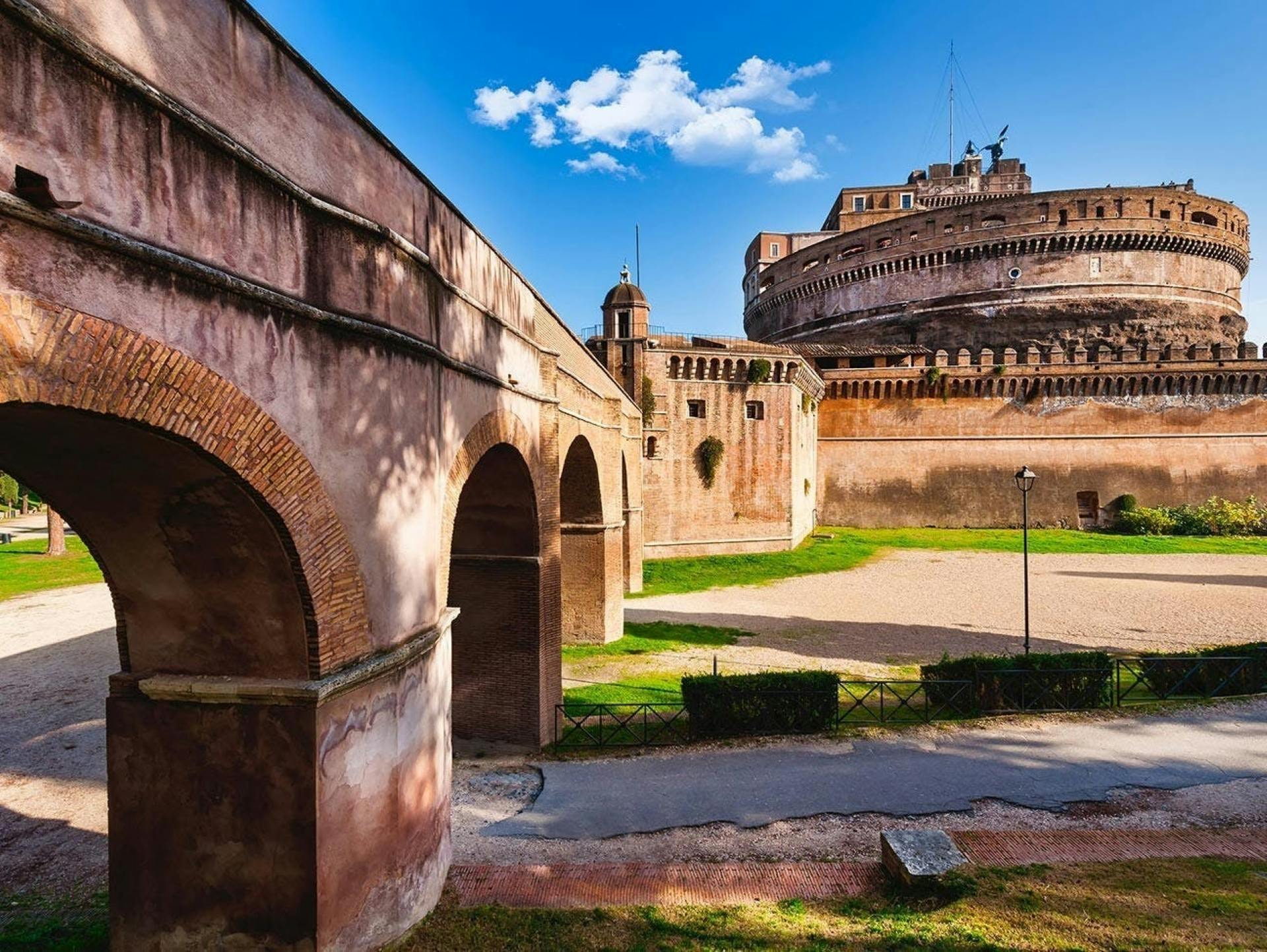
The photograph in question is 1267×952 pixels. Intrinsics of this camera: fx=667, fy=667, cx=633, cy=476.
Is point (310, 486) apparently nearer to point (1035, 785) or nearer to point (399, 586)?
point (399, 586)

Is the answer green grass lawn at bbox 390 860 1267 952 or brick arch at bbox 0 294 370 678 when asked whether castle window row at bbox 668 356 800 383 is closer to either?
green grass lawn at bbox 390 860 1267 952

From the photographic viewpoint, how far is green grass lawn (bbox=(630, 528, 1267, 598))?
25.7 metres

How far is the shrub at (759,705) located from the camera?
1061cm

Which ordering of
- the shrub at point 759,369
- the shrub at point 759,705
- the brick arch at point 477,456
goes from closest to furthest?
the brick arch at point 477,456 → the shrub at point 759,705 → the shrub at point 759,369

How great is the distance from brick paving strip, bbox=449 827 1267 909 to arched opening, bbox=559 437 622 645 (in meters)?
9.59

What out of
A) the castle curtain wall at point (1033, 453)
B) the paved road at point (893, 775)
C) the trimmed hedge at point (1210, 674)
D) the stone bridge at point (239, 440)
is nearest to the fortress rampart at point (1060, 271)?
the castle curtain wall at point (1033, 453)

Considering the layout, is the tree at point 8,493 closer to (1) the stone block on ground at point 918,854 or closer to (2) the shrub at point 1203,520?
(1) the stone block on ground at point 918,854

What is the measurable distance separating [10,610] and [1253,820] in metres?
28.1

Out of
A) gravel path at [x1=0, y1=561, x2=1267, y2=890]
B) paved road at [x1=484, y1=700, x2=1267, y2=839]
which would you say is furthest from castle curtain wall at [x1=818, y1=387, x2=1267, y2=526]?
paved road at [x1=484, y1=700, x2=1267, y2=839]

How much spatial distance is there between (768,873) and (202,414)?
20.6ft

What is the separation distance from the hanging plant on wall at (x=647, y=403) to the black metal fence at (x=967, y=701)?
16706 mm

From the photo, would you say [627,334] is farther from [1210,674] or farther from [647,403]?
[1210,674]

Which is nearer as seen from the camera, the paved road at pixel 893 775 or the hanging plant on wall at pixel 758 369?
the paved road at pixel 893 775

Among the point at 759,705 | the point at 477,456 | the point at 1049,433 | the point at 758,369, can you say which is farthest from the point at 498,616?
the point at 1049,433
